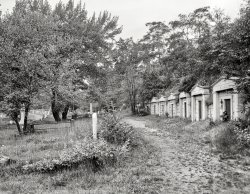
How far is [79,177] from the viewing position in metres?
6.53

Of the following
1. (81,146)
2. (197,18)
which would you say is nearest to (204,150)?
(81,146)

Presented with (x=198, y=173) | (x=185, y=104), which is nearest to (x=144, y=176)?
(x=198, y=173)

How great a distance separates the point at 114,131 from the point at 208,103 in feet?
33.4

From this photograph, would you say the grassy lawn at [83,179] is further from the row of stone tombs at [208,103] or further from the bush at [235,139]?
the row of stone tombs at [208,103]

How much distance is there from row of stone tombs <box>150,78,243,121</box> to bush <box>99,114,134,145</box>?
18.4 ft

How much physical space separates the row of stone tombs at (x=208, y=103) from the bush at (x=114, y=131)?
5603 millimetres

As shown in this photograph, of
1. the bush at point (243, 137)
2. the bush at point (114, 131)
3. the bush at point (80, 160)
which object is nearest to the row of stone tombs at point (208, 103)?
the bush at point (243, 137)

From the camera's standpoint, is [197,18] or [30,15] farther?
[197,18]

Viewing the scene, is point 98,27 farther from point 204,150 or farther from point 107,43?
point 204,150

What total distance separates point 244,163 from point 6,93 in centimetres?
1323

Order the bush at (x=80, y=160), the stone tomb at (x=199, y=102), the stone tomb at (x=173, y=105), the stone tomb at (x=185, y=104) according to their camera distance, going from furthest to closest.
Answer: the stone tomb at (x=173, y=105) < the stone tomb at (x=185, y=104) < the stone tomb at (x=199, y=102) < the bush at (x=80, y=160)

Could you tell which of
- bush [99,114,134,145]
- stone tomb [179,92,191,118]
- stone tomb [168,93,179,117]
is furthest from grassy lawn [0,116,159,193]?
stone tomb [168,93,179,117]

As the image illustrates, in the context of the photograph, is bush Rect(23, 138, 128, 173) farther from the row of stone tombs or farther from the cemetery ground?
the row of stone tombs

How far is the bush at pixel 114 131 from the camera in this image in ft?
32.4
